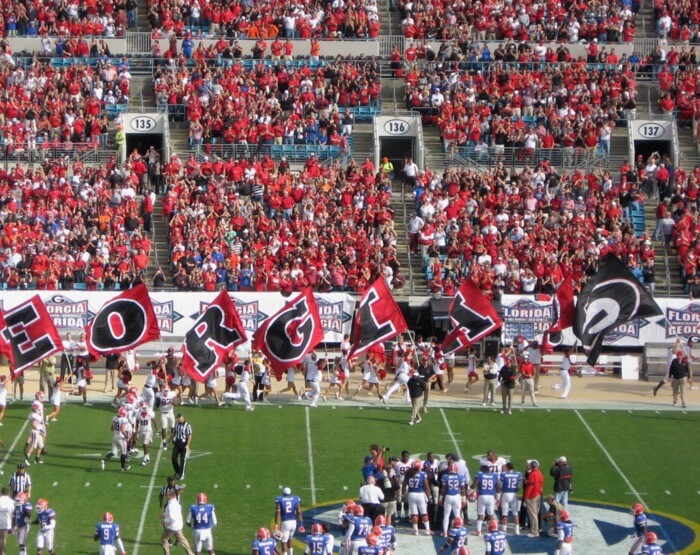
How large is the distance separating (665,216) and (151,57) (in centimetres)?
1794

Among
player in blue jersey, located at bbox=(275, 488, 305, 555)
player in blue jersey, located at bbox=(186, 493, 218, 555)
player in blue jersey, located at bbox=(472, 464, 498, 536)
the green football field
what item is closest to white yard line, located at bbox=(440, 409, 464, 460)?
the green football field

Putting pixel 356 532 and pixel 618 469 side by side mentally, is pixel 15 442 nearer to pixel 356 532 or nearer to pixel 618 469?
pixel 356 532

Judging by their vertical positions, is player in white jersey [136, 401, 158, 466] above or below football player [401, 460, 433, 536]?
above

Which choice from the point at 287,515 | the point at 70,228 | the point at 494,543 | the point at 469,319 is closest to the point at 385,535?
the point at 494,543

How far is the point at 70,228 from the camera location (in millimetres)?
45406

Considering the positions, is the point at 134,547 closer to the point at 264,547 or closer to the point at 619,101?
the point at 264,547

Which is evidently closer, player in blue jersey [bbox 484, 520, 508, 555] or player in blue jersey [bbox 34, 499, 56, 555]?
player in blue jersey [bbox 484, 520, 508, 555]

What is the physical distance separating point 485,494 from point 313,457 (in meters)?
5.48

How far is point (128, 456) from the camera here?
32312 mm

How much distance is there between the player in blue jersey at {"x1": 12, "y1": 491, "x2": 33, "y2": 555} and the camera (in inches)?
1040

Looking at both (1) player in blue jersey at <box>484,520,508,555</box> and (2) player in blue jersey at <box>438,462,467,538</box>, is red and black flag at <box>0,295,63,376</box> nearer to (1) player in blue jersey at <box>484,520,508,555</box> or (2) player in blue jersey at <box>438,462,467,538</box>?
(2) player in blue jersey at <box>438,462,467,538</box>

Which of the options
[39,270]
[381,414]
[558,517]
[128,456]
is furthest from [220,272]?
[558,517]

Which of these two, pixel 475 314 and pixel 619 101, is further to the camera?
pixel 619 101

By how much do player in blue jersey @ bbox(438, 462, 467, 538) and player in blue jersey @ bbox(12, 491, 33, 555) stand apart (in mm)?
7161
